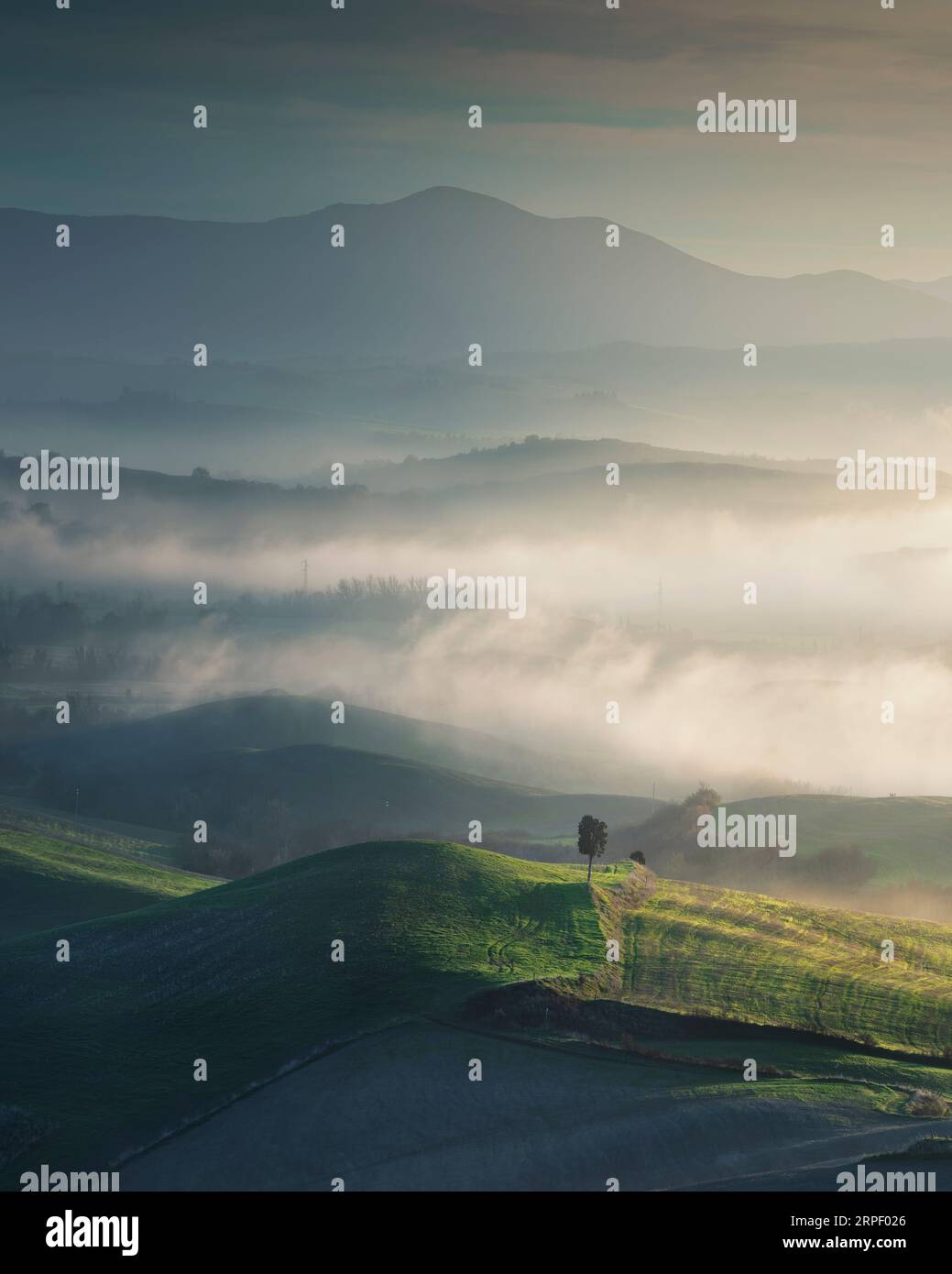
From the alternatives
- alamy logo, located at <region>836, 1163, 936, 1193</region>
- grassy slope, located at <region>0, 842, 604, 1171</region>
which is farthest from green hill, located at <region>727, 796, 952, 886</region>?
alamy logo, located at <region>836, 1163, 936, 1193</region>

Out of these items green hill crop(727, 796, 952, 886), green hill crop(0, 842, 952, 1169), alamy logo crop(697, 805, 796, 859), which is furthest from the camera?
alamy logo crop(697, 805, 796, 859)

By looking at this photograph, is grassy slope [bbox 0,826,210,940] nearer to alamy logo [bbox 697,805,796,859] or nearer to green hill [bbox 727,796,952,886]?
alamy logo [bbox 697,805,796,859]

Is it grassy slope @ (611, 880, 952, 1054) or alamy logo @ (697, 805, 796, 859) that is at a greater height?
alamy logo @ (697, 805, 796, 859)

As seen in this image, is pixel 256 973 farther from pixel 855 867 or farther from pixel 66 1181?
pixel 855 867

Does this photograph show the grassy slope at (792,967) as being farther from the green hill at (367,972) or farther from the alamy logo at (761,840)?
the alamy logo at (761,840)
